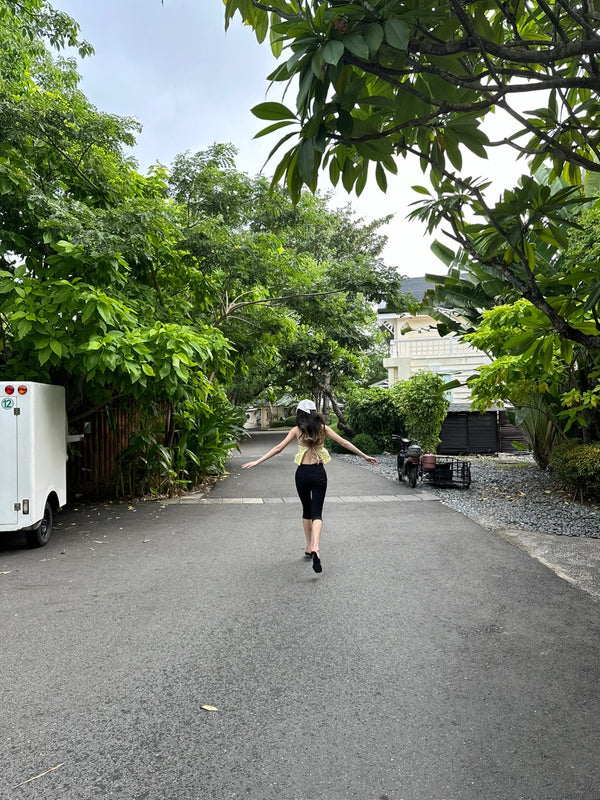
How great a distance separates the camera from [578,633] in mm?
4223

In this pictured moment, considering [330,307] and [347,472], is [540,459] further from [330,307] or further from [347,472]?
[330,307]

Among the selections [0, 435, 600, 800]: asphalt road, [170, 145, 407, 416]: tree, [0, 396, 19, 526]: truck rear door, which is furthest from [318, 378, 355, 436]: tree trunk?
[0, 396, 19, 526]: truck rear door

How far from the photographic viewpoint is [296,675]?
3.55 meters

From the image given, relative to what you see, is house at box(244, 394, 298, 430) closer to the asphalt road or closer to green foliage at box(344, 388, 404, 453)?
green foliage at box(344, 388, 404, 453)

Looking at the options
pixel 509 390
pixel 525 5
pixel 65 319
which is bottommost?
pixel 509 390

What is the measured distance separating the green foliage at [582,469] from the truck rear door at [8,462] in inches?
332

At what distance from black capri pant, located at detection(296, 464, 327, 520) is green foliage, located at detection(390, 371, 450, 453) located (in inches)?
402

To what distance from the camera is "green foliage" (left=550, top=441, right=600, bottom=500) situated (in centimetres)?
945

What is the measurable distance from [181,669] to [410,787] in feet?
5.62

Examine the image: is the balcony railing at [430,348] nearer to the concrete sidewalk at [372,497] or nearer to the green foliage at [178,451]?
the concrete sidewalk at [372,497]

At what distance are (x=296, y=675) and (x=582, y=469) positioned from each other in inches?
299

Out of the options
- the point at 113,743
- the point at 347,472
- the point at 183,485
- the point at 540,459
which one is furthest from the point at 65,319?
the point at 540,459

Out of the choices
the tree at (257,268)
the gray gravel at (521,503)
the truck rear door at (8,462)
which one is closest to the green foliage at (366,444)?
the tree at (257,268)

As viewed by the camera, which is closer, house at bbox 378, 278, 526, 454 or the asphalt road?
the asphalt road
